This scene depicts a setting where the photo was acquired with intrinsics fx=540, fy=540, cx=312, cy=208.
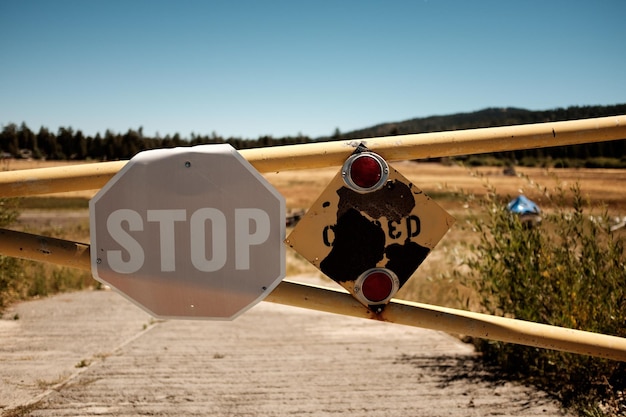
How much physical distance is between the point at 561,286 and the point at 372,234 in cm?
305

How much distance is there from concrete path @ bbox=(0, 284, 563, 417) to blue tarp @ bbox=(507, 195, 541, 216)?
1.55 meters

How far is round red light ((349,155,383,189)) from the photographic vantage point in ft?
6.10

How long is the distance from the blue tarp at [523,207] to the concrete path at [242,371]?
1552mm

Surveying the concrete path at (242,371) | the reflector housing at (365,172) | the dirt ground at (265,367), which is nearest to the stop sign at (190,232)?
the reflector housing at (365,172)

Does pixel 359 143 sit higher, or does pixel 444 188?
pixel 359 143

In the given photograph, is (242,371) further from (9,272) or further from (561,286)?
(9,272)

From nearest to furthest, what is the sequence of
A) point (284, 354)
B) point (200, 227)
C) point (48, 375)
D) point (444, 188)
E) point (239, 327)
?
point (200, 227)
point (48, 375)
point (444, 188)
point (284, 354)
point (239, 327)

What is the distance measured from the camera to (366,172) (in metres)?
1.87

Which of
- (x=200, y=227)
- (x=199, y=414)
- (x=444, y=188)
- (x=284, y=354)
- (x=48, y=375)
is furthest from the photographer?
(x=284, y=354)

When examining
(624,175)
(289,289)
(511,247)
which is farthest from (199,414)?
(624,175)

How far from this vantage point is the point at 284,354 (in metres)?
5.64

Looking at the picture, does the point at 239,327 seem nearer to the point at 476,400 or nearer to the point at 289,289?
the point at 476,400

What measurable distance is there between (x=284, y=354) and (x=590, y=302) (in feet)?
9.72

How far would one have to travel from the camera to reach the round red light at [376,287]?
1899 millimetres
